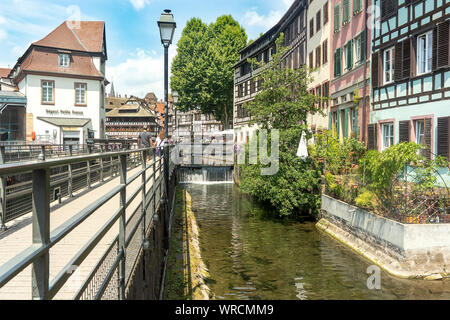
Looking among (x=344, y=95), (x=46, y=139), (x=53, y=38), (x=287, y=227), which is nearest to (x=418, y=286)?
(x=287, y=227)

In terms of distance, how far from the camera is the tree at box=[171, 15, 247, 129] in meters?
54.7

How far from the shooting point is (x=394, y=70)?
1789 centimetres

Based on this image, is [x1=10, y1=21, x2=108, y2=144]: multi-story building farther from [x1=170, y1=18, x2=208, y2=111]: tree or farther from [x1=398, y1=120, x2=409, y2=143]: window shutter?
[x1=398, y1=120, x2=409, y2=143]: window shutter

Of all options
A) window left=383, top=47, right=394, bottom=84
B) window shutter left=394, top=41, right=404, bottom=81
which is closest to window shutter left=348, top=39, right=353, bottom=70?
window left=383, top=47, right=394, bottom=84

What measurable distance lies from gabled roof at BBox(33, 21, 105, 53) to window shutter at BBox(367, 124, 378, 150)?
1193 inches

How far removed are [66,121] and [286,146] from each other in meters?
24.8

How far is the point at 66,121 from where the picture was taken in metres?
38.2

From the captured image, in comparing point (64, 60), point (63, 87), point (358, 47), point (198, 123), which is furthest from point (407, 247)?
point (198, 123)

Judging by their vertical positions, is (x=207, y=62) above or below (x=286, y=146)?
above

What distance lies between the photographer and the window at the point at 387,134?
1873 centimetres

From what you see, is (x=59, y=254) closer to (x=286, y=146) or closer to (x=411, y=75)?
(x=411, y=75)

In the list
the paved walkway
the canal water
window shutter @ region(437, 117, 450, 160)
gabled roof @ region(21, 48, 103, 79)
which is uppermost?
gabled roof @ region(21, 48, 103, 79)

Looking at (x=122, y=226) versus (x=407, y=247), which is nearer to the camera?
(x=122, y=226)

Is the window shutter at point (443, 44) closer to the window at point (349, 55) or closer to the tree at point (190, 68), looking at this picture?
the window at point (349, 55)
